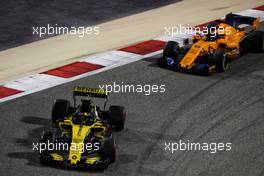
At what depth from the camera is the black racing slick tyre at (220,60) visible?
23922 millimetres

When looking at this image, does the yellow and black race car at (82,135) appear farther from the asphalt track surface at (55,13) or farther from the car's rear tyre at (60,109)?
the asphalt track surface at (55,13)

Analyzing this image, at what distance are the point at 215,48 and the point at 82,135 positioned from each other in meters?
7.23

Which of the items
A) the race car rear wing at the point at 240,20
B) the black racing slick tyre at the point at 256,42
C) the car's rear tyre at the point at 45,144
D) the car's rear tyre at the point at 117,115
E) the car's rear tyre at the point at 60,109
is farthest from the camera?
the race car rear wing at the point at 240,20

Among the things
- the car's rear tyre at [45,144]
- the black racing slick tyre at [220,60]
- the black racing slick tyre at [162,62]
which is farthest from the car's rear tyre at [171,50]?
the car's rear tyre at [45,144]

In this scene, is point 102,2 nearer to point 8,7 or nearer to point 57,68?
point 8,7

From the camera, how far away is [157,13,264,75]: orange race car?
2398 cm

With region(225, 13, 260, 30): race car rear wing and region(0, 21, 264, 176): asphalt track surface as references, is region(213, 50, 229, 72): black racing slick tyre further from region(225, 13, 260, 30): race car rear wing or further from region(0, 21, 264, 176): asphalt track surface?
region(225, 13, 260, 30): race car rear wing

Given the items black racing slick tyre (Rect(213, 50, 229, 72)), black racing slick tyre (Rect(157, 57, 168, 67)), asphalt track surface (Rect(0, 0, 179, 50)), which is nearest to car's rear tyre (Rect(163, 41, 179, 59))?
black racing slick tyre (Rect(157, 57, 168, 67))

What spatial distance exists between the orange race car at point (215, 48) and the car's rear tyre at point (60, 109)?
4.81m

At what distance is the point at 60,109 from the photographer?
2016 cm

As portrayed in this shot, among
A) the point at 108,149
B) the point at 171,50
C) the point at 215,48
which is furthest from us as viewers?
the point at 215,48

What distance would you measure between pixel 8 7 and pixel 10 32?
2.53 m

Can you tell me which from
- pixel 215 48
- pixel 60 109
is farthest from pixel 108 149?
pixel 215 48

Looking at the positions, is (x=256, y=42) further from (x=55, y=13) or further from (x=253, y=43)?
(x=55, y=13)
